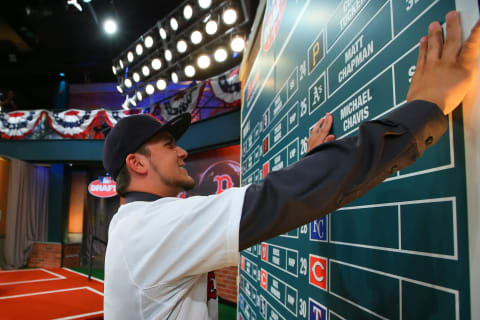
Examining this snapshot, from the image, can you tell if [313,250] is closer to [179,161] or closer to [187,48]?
[179,161]

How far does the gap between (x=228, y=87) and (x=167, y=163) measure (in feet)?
20.0

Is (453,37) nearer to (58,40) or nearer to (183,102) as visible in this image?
(183,102)

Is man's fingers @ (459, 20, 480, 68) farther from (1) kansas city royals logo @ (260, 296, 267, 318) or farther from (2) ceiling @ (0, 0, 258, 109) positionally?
(2) ceiling @ (0, 0, 258, 109)

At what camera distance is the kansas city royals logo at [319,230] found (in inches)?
55.1

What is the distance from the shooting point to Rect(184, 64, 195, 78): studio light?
6867 millimetres

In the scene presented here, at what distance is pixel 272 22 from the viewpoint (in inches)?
95.9

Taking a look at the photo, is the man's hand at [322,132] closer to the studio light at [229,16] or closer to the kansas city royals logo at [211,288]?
the kansas city royals logo at [211,288]

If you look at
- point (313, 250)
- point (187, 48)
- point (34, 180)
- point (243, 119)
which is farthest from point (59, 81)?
point (313, 250)

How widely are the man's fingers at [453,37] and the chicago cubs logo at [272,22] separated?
150 cm

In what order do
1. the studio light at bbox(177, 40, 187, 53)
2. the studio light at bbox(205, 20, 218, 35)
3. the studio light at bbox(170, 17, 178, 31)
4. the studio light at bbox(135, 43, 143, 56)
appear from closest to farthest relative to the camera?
the studio light at bbox(205, 20, 218, 35) → the studio light at bbox(170, 17, 178, 31) → the studio light at bbox(177, 40, 187, 53) → the studio light at bbox(135, 43, 143, 56)

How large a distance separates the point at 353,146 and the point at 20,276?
31.6 feet

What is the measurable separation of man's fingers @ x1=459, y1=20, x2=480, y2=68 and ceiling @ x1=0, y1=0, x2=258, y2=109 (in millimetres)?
7067

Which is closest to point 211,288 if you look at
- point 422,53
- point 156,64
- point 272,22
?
point 422,53

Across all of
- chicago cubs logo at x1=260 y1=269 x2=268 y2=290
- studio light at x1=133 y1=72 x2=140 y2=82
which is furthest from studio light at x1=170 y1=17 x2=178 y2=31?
chicago cubs logo at x1=260 y1=269 x2=268 y2=290
